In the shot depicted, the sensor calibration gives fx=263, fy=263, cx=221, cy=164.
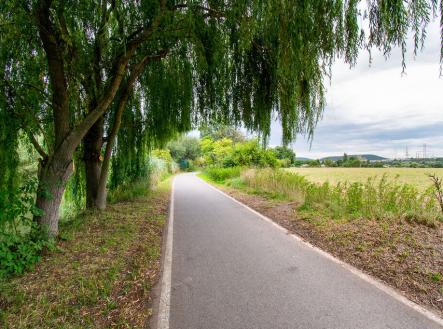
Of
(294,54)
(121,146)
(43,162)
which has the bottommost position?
(43,162)

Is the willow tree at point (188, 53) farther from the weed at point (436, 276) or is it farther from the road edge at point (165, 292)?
the weed at point (436, 276)

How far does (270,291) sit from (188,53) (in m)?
5.10

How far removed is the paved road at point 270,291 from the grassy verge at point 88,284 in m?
0.47

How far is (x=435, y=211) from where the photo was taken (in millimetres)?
5684

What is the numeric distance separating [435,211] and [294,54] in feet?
15.7

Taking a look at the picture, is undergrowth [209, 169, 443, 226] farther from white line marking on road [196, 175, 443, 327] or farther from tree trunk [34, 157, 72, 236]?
tree trunk [34, 157, 72, 236]

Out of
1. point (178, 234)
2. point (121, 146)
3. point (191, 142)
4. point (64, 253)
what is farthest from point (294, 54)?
point (191, 142)

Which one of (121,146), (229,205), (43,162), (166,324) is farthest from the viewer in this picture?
(229,205)

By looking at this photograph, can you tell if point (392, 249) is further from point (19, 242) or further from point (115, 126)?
point (115, 126)

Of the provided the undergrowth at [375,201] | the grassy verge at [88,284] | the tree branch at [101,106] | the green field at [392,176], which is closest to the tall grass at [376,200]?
the undergrowth at [375,201]

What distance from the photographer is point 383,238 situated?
16.1 ft

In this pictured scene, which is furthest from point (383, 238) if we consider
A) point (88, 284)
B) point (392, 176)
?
point (88, 284)

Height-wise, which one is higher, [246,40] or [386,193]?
[246,40]

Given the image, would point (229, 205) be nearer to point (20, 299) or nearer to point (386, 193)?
point (386, 193)
